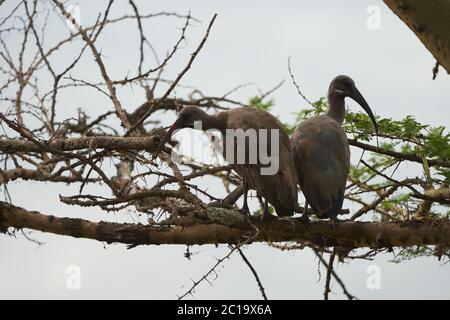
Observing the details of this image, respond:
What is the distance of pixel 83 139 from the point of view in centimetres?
581

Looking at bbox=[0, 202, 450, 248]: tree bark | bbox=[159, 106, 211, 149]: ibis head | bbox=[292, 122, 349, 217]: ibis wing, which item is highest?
bbox=[159, 106, 211, 149]: ibis head

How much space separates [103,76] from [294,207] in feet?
6.37

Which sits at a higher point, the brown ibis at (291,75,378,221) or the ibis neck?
the ibis neck

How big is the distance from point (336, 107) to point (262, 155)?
1.37 metres

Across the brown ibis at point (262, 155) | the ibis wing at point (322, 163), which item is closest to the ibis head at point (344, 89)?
the ibis wing at point (322, 163)

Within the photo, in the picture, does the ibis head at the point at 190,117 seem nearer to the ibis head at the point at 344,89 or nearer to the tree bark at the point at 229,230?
the ibis head at the point at 344,89

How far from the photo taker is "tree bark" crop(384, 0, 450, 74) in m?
4.83

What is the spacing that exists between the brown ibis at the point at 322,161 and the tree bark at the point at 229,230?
0.34 m

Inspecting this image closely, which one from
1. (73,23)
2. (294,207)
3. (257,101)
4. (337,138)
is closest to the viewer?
(294,207)

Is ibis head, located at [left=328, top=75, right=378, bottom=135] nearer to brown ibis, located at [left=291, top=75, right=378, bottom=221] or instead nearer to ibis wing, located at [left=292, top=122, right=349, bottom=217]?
brown ibis, located at [left=291, top=75, right=378, bottom=221]

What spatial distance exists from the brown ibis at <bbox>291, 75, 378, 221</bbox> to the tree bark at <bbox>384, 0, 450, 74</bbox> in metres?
1.36

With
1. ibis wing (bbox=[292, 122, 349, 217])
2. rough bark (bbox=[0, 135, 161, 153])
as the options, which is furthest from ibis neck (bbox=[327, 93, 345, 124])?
rough bark (bbox=[0, 135, 161, 153])
